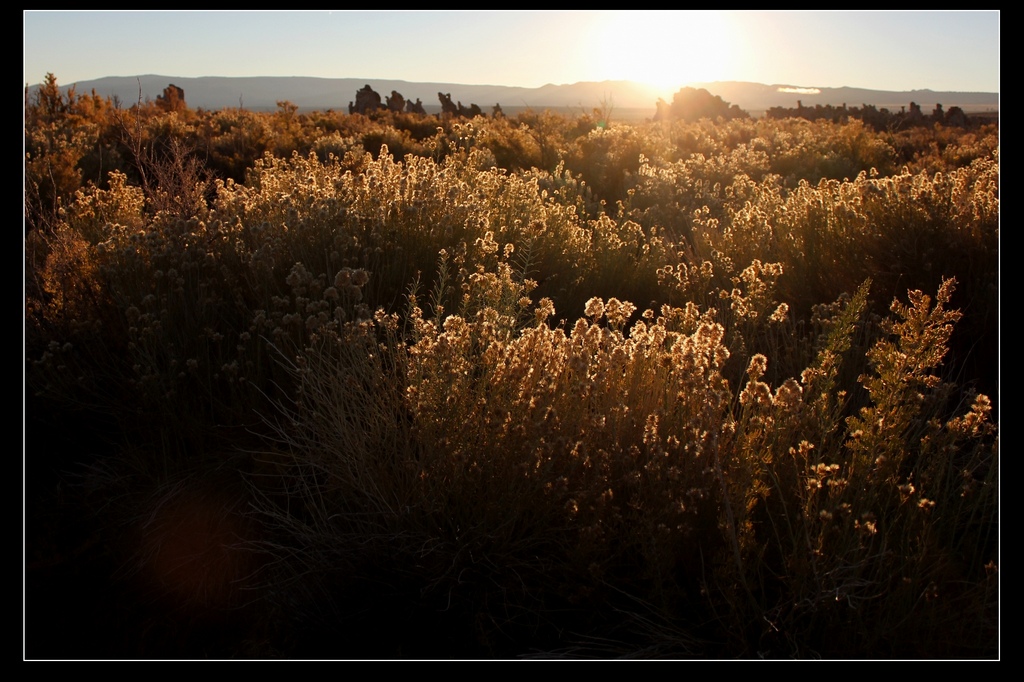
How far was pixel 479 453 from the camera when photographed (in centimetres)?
236

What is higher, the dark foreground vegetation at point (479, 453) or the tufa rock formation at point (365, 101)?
the tufa rock formation at point (365, 101)

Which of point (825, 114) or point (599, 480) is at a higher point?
point (825, 114)

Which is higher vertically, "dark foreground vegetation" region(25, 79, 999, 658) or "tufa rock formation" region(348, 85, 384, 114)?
"tufa rock formation" region(348, 85, 384, 114)

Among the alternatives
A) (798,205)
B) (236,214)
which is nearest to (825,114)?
(798,205)

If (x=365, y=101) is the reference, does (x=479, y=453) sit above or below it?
below

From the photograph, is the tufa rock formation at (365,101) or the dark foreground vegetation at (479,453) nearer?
the dark foreground vegetation at (479,453)

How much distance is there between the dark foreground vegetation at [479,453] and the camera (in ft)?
6.90

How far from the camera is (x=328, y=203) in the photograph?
4.24m

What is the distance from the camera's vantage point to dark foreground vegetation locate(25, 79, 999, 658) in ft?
6.90

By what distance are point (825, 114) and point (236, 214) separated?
27.6 metres

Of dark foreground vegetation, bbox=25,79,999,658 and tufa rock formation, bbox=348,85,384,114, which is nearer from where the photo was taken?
dark foreground vegetation, bbox=25,79,999,658

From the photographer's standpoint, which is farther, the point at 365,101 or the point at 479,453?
the point at 365,101

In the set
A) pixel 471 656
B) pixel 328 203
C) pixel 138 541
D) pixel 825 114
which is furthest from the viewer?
pixel 825 114

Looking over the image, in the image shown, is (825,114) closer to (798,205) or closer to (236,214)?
(798,205)
